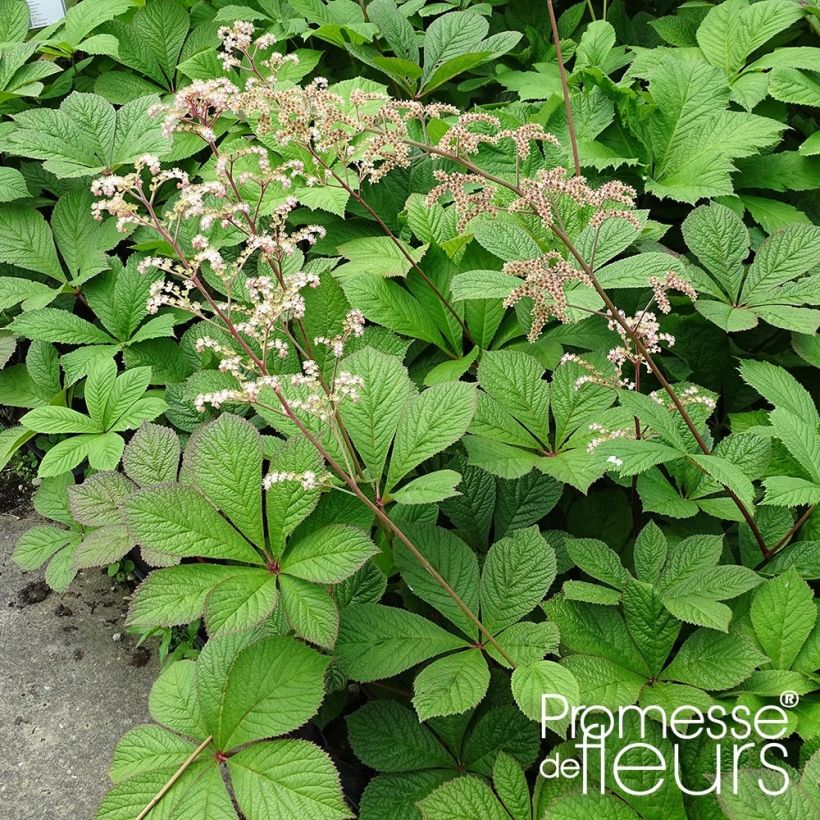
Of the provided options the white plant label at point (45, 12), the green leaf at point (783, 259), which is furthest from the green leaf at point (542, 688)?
the white plant label at point (45, 12)

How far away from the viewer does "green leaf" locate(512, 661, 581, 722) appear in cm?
116

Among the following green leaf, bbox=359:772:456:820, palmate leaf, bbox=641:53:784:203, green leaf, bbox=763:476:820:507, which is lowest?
green leaf, bbox=359:772:456:820

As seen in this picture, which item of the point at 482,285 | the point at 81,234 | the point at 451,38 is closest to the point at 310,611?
the point at 482,285

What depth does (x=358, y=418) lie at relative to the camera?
140 cm

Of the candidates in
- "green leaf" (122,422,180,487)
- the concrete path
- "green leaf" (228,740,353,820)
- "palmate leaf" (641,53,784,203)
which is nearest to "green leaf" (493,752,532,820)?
"green leaf" (228,740,353,820)

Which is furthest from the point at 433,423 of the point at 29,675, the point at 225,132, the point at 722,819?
the point at 225,132

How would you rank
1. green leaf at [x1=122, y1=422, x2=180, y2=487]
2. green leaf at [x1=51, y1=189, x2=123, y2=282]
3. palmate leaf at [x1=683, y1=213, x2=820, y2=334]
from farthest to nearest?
green leaf at [x1=51, y1=189, x2=123, y2=282]
palmate leaf at [x1=683, y1=213, x2=820, y2=334]
green leaf at [x1=122, y1=422, x2=180, y2=487]

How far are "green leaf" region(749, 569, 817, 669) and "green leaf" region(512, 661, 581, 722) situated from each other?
309 millimetres

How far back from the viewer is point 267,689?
4.09 feet

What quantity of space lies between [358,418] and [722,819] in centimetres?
77

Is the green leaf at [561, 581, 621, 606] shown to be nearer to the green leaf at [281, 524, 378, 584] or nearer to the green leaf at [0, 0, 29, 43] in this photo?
the green leaf at [281, 524, 378, 584]

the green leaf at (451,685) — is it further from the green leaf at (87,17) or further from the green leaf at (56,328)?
the green leaf at (87,17)

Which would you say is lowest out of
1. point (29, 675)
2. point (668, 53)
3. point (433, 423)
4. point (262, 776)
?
point (29, 675)

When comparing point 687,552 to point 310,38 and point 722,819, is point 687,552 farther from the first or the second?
point 310,38
